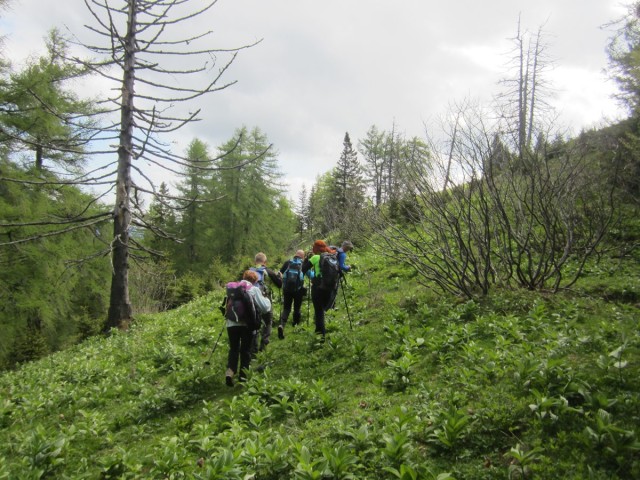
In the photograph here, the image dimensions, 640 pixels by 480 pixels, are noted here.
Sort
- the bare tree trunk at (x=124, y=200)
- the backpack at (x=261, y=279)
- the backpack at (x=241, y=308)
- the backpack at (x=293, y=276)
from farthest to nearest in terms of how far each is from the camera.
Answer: the bare tree trunk at (x=124, y=200) < the backpack at (x=293, y=276) < the backpack at (x=261, y=279) < the backpack at (x=241, y=308)

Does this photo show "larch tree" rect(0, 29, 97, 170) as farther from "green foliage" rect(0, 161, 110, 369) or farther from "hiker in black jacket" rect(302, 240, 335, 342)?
"hiker in black jacket" rect(302, 240, 335, 342)

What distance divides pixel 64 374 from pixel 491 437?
27.5 feet

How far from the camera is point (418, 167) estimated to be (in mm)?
8672

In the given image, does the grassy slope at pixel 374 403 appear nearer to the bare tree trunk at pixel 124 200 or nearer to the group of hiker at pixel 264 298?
the group of hiker at pixel 264 298

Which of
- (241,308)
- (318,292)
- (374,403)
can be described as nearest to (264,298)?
(241,308)

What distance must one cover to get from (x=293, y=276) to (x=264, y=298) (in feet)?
6.37

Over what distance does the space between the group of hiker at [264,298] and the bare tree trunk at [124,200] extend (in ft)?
17.7

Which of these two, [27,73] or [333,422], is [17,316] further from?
[333,422]

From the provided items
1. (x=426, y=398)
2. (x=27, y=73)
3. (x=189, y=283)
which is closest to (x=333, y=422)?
(x=426, y=398)

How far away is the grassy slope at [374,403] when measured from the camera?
332cm

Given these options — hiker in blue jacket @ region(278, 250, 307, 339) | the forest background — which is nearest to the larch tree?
the forest background

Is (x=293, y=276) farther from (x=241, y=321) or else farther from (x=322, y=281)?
(x=241, y=321)

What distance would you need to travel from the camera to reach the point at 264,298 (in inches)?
278

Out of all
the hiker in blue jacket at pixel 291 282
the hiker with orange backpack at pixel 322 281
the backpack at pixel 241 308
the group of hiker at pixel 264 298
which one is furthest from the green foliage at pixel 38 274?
the hiker with orange backpack at pixel 322 281
